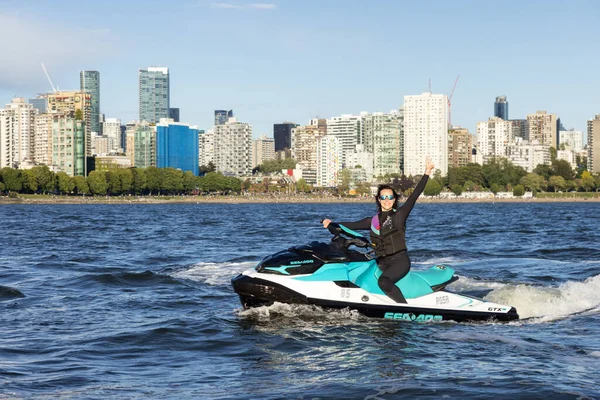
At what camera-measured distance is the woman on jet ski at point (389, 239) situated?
12219 millimetres

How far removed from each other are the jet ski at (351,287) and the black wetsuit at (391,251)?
143 mm

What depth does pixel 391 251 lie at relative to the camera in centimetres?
1241

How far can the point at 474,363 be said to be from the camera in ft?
33.3

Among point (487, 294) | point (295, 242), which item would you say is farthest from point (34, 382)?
point (295, 242)

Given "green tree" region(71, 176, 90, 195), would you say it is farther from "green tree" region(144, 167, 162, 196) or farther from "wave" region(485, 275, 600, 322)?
"wave" region(485, 275, 600, 322)

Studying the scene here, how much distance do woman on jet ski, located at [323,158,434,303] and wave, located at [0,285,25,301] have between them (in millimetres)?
7388

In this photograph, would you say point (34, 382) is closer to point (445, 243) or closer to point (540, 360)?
point (540, 360)

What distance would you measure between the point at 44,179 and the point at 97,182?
466 inches

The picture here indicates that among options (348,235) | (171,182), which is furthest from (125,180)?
(348,235)

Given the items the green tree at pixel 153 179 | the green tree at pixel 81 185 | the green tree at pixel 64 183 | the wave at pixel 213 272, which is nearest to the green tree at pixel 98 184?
the green tree at pixel 81 185

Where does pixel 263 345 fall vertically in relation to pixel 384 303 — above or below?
below

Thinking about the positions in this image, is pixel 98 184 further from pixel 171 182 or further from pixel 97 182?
pixel 171 182

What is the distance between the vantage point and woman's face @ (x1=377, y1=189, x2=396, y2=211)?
12.2 meters

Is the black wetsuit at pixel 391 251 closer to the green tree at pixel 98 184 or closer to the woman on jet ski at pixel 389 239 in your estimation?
the woman on jet ski at pixel 389 239
